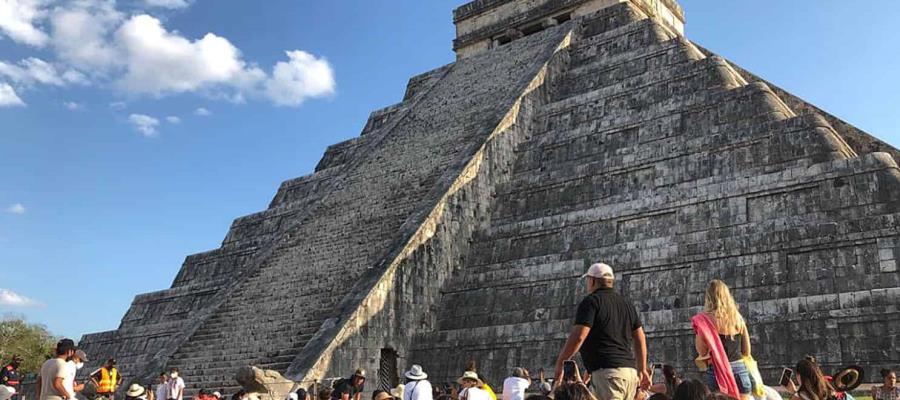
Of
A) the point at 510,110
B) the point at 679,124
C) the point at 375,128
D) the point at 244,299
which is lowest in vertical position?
the point at 244,299

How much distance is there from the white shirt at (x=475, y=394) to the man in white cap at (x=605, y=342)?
112 inches

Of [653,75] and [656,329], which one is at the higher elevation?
[653,75]

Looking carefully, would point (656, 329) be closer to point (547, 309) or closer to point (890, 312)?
point (547, 309)

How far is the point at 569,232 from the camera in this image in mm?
15820

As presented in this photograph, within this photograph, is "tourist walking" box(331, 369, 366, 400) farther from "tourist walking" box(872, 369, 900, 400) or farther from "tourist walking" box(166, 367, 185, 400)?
"tourist walking" box(872, 369, 900, 400)

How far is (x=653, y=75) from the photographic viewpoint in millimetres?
18250

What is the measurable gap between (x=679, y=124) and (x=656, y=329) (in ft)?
16.9

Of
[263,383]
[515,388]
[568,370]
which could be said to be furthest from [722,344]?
[263,383]

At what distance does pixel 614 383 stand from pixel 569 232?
10635 millimetres

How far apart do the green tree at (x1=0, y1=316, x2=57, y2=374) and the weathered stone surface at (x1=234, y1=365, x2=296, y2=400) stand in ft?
96.4

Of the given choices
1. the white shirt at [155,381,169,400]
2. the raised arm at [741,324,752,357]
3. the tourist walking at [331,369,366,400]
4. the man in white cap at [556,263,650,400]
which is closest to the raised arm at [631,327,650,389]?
the man in white cap at [556,263,650,400]

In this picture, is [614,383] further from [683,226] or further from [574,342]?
[683,226]

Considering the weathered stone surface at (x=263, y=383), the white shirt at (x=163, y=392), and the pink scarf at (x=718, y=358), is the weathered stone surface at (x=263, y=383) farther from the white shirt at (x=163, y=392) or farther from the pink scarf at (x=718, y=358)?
the pink scarf at (x=718, y=358)

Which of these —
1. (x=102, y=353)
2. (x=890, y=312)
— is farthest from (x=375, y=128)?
(x=890, y=312)
